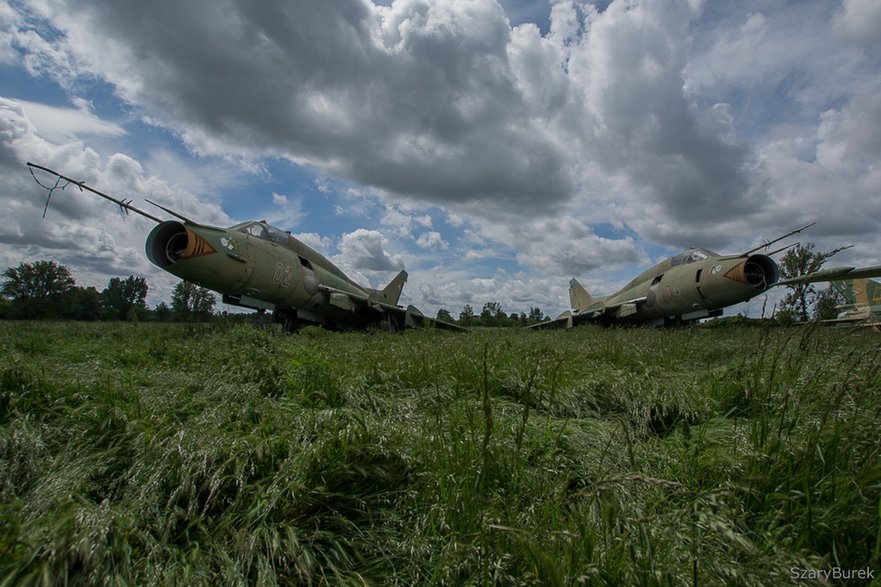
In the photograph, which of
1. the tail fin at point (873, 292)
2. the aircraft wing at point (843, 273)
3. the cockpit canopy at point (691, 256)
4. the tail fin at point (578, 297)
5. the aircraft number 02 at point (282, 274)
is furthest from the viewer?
the tail fin at point (578, 297)

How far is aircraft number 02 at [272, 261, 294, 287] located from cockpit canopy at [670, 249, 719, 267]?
12.5m

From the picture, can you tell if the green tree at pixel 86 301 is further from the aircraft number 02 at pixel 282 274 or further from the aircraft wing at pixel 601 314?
the aircraft wing at pixel 601 314

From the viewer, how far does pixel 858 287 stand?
17688 mm

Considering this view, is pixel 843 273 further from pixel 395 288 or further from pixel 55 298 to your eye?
pixel 55 298

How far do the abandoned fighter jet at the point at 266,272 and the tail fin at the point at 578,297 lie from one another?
36.5 feet

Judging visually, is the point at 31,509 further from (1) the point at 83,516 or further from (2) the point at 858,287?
(2) the point at 858,287

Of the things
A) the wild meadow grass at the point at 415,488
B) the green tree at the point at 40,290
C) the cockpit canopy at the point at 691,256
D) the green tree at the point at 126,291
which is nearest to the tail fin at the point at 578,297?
the cockpit canopy at the point at 691,256

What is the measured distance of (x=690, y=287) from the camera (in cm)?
1153

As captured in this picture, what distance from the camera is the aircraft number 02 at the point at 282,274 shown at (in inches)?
385

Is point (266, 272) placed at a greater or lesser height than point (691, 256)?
lesser

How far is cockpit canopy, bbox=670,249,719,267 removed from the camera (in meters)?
12.3

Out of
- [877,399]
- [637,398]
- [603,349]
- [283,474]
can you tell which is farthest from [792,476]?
[603,349]

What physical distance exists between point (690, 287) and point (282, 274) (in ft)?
38.5

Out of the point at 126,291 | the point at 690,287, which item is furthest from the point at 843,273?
the point at 126,291
